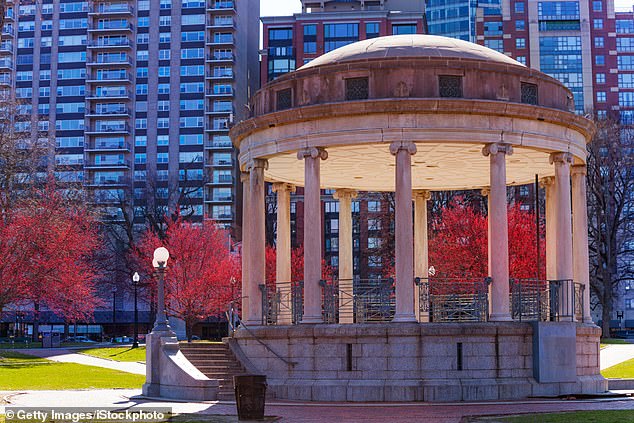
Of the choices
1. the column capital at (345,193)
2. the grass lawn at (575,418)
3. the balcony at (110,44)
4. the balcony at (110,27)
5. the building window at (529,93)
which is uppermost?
the balcony at (110,27)

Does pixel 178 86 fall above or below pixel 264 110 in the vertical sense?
above

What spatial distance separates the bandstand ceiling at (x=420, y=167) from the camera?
3547 centimetres

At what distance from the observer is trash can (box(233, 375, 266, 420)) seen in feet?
76.3

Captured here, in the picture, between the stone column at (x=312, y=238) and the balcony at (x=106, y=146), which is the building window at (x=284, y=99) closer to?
the stone column at (x=312, y=238)

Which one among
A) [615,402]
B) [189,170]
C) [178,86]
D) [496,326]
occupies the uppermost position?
[178,86]

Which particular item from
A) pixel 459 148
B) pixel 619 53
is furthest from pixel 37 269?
pixel 619 53

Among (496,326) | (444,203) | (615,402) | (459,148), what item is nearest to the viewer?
(615,402)

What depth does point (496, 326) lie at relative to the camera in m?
31.0

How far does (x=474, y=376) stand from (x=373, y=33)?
116727 mm

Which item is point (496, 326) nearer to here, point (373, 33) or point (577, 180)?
point (577, 180)

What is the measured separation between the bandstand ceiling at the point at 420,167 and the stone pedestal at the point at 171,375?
307 inches

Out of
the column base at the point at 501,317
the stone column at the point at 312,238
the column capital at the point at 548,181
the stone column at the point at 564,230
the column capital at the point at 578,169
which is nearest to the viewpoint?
the column base at the point at 501,317

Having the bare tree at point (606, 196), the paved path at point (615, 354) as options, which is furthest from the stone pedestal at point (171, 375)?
the bare tree at point (606, 196)

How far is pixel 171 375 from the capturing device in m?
32.4
